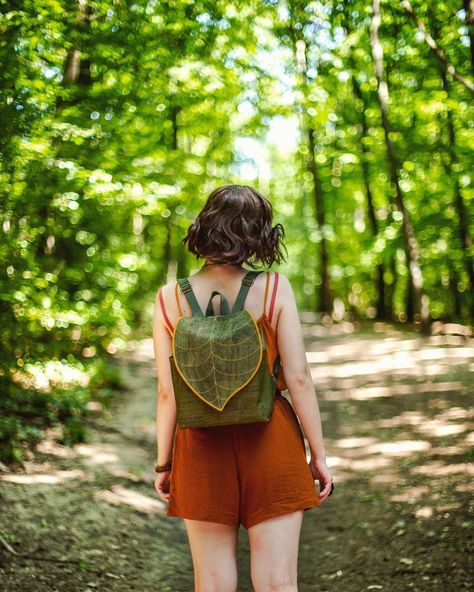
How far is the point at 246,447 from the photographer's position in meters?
2.16

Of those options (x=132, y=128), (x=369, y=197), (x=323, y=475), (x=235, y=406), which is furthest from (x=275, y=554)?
(x=369, y=197)

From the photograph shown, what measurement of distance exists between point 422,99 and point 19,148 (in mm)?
8961

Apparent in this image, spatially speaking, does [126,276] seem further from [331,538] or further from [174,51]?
[331,538]

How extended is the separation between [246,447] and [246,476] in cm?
10

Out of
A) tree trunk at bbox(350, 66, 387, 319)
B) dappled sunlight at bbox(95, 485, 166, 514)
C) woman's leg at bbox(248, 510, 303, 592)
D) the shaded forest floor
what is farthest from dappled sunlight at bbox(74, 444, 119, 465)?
tree trunk at bbox(350, 66, 387, 319)

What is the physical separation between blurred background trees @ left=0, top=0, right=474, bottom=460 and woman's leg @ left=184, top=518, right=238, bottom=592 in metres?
3.17

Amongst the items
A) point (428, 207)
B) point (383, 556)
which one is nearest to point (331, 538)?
point (383, 556)

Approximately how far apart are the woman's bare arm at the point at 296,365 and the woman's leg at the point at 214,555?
46 centimetres

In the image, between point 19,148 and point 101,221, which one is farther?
point 101,221

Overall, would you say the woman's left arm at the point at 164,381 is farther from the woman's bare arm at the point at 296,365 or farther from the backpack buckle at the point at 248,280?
the woman's bare arm at the point at 296,365

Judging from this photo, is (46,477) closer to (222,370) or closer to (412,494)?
(412,494)

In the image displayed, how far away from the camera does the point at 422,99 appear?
453 inches

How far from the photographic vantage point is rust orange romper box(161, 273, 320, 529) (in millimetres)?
2146

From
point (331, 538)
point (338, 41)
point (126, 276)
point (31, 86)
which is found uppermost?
point (338, 41)
